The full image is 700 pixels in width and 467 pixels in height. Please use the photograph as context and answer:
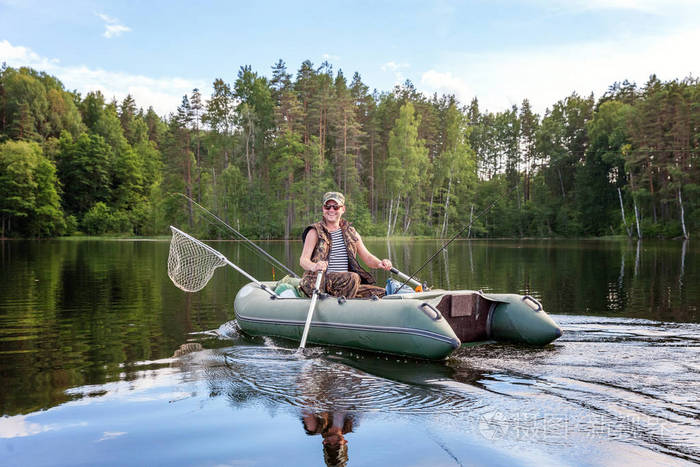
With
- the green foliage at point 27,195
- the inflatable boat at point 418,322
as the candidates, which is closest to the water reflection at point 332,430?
the inflatable boat at point 418,322

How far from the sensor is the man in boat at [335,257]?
295 inches

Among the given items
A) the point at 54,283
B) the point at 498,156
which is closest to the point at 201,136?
the point at 498,156

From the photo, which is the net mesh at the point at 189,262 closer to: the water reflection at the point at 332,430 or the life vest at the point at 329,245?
the life vest at the point at 329,245

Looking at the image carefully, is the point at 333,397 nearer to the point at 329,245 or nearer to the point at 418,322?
the point at 418,322

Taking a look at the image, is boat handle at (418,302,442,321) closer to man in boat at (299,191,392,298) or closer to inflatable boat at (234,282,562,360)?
inflatable boat at (234,282,562,360)

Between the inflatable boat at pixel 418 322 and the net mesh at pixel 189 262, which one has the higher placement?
the net mesh at pixel 189 262

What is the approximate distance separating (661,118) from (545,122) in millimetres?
16113

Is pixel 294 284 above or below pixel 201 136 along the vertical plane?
below

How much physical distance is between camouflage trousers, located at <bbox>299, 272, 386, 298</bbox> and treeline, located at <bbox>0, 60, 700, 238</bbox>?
39193 millimetres

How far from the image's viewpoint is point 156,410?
459 cm

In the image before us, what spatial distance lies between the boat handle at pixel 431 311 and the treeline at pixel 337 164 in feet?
134

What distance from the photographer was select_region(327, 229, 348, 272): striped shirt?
7707mm

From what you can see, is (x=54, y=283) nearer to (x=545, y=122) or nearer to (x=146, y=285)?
(x=146, y=285)

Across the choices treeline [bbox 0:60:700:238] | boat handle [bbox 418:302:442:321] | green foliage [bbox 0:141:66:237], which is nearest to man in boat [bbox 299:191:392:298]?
boat handle [bbox 418:302:442:321]
